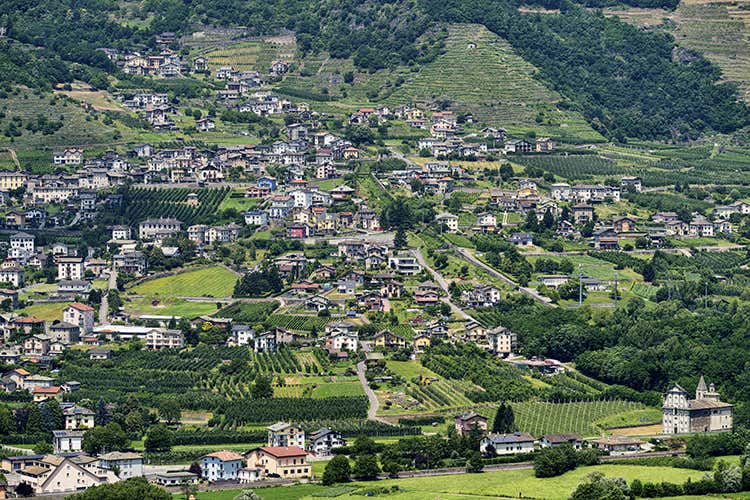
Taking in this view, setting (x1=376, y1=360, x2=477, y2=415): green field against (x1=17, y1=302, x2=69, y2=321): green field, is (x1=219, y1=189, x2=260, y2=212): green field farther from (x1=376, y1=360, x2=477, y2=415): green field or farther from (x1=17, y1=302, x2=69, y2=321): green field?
(x1=376, y1=360, x2=477, y2=415): green field

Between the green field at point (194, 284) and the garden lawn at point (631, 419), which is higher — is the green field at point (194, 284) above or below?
above

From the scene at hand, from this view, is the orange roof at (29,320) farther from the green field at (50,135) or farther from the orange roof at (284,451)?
the green field at (50,135)

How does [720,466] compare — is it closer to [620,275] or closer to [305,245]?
[620,275]

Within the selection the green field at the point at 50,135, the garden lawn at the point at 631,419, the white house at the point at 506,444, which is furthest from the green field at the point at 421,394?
the green field at the point at 50,135

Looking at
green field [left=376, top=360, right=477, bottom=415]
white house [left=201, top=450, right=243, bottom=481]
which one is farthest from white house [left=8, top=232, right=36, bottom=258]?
white house [left=201, top=450, right=243, bottom=481]

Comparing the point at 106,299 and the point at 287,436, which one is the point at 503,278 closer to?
the point at 106,299

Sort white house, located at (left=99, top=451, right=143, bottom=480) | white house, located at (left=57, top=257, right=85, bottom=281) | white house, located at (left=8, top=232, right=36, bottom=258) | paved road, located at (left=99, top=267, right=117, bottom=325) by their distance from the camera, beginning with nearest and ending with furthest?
white house, located at (left=99, top=451, right=143, bottom=480)
paved road, located at (left=99, top=267, right=117, bottom=325)
white house, located at (left=57, top=257, right=85, bottom=281)
white house, located at (left=8, top=232, right=36, bottom=258)
